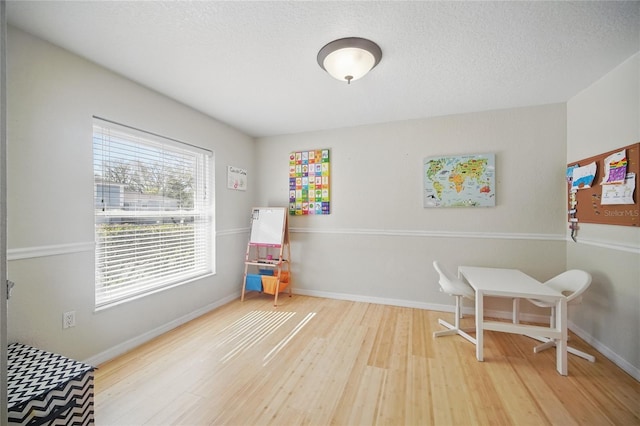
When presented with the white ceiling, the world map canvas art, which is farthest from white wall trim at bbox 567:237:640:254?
Answer: the white ceiling

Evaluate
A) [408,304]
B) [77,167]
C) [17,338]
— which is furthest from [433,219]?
[17,338]

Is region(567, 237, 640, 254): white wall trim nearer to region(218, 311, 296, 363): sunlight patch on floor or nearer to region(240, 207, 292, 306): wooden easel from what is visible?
region(218, 311, 296, 363): sunlight patch on floor

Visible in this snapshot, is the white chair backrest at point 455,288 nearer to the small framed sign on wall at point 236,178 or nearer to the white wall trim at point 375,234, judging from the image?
the white wall trim at point 375,234

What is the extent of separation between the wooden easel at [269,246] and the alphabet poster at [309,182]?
0.32 m

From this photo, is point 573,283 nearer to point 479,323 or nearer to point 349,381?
point 479,323

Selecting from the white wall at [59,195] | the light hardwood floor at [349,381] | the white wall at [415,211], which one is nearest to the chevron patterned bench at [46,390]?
the light hardwood floor at [349,381]

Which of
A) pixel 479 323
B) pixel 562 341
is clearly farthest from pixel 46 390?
pixel 562 341

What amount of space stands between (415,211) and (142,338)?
3.21 metres

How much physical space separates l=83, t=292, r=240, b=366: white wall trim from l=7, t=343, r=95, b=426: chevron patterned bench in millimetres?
578

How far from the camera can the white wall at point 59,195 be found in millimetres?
1602

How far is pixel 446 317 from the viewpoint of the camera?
2904 millimetres

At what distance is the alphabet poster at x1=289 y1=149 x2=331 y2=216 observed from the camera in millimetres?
3602

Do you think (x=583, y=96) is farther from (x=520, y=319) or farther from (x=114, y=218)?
(x=114, y=218)

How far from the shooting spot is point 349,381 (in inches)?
71.6
